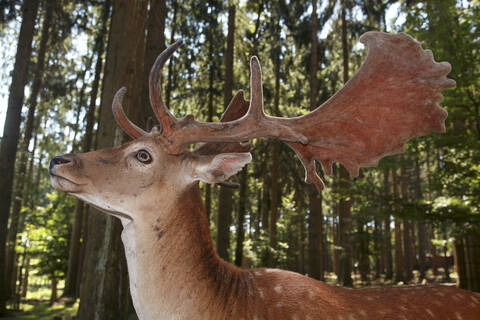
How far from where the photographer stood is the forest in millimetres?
7258

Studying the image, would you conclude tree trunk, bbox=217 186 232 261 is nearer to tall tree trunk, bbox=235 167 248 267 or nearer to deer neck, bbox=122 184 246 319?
tall tree trunk, bbox=235 167 248 267

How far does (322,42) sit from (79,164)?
20.5 m

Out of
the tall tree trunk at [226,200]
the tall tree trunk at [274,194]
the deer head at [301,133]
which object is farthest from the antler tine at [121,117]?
the tall tree trunk at [274,194]

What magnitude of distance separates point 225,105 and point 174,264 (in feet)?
38.8

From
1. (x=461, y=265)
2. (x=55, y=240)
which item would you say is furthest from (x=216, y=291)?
(x=55, y=240)

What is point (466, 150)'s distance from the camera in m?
9.72

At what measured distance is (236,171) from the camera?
304cm

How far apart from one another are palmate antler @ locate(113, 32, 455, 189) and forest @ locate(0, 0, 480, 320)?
0.35m

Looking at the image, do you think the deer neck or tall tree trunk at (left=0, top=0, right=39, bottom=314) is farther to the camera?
tall tree trunk at (left=0, top=0, right=39, bottom=314)

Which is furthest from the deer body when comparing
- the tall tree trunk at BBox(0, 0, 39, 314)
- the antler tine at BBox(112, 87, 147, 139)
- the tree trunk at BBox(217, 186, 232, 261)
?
the tree trunk at BBox(217, 186, 232, 261)

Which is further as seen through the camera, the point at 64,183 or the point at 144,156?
the point at 144,156

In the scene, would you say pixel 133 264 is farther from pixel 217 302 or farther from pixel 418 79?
pixel 418 79

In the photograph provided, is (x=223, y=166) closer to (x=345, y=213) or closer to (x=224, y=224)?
(x=224, y=224)

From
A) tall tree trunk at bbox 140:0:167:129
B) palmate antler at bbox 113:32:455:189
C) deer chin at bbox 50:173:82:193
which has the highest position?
tall tree trunk at bbox 140:0:167:129
